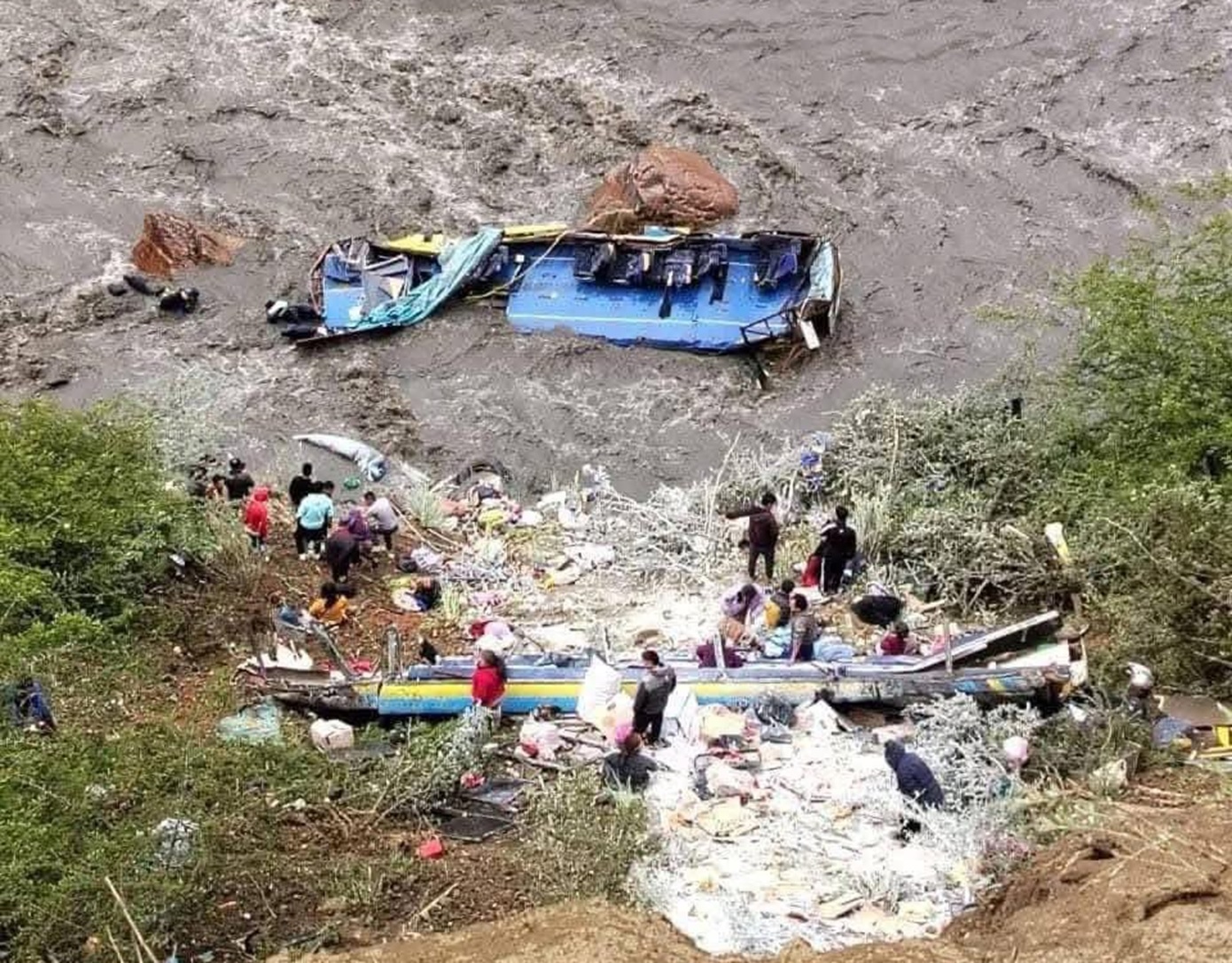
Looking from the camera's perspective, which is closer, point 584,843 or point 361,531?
point 584,843

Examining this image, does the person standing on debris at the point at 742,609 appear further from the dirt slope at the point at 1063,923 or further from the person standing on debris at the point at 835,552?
the dirt slope at the point at 1063,923

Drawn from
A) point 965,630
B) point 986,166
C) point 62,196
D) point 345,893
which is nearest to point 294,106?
point 62,196

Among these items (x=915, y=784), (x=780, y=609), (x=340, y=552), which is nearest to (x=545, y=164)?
(x=340, y=552)

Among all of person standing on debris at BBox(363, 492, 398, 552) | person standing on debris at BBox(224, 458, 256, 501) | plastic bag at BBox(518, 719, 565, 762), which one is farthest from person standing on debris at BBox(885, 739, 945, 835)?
person standing on debris at BBox(224, 458, 256, 501)

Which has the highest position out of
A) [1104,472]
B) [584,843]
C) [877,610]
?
[1104,472]

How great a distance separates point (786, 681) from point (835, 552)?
8.17ft

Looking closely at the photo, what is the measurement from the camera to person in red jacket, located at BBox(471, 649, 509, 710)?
42.0 feet

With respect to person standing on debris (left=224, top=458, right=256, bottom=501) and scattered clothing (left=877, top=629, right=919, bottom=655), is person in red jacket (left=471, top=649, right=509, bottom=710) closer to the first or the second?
scattered clothing (left=877, top=629, right=919, bottom=655)

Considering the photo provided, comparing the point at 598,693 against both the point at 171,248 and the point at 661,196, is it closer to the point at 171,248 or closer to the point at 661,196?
the point at 661,196

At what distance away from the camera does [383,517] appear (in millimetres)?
16281

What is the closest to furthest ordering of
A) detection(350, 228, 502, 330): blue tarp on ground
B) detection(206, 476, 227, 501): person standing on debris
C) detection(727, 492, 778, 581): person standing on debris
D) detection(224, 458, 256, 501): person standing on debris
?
detection(727, 492, 778, 581): person standing on debris
detection(206, 476, 227, 501): person standing on debris
detection(224, 458, 256, 501): person standing on debris
detection(350, 228, 502, 330): blue tarp on ground

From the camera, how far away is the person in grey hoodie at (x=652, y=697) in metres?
12.2

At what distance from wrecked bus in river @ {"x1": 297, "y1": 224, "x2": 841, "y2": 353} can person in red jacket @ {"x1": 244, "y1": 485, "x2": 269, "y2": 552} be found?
5.27 metres

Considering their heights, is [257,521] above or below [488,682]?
below
